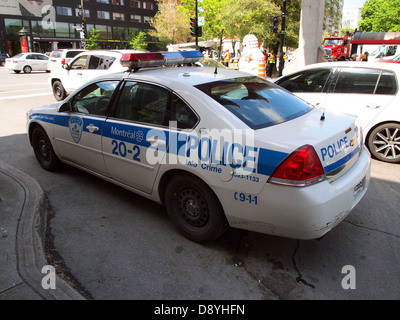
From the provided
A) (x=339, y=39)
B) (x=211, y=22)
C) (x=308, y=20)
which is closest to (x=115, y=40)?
(x=211, y=22)

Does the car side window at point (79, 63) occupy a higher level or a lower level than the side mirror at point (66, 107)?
higher

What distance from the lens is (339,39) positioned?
130 feet

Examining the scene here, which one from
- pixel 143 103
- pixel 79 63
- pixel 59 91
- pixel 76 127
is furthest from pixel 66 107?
pixel 59 91

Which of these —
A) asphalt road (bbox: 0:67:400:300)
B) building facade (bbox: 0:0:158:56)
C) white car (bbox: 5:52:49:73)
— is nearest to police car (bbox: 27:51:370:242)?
asphalt road (bbox: 0:67:400:300)

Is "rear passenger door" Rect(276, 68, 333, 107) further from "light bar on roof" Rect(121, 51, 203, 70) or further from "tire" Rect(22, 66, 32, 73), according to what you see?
"tire" Rect(22, 66, 32, 73)

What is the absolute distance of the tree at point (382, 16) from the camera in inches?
2094

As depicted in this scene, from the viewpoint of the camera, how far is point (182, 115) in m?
3.12

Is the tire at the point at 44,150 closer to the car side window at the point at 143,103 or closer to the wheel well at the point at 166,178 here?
the car side window at the point at 143,103

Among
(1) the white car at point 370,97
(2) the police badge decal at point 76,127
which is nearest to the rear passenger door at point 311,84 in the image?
(1) the white car at point 370,97

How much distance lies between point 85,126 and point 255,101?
2.09 m

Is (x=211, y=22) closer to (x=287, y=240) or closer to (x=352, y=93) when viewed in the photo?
(x=352, y=93)

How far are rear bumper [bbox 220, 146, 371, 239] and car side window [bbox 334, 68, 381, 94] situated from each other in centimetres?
334

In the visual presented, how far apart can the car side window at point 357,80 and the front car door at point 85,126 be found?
12.9 ft
